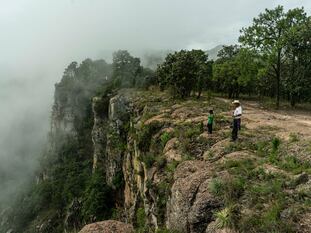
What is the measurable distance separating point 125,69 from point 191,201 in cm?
7431

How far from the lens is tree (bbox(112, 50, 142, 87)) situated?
7862 cm

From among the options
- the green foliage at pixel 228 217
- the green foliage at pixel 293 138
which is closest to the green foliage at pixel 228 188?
the green foliage at pixel 228 217

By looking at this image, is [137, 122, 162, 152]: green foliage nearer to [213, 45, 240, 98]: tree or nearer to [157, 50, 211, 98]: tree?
[157, 50, 211, 98]: tree

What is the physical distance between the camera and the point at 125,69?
8825 centimetres

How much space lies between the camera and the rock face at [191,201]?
564 inches

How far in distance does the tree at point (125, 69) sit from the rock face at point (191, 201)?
57.9 metres

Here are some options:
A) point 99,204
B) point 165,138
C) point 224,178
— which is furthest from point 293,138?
point 99,204

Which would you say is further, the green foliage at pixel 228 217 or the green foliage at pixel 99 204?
the green foliage at pixel 99 204

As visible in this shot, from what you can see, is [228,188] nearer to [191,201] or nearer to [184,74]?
[191,201]

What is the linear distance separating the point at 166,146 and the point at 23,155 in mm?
141344

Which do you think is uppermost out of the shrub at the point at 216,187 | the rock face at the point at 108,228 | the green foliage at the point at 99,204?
the shrub at the point at 216,187

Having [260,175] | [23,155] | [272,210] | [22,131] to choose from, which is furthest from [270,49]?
[22,131]

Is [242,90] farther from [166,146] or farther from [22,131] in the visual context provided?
[22,131]

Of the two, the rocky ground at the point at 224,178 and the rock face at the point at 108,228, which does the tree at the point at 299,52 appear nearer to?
the rocky ground at the point at 224,178
